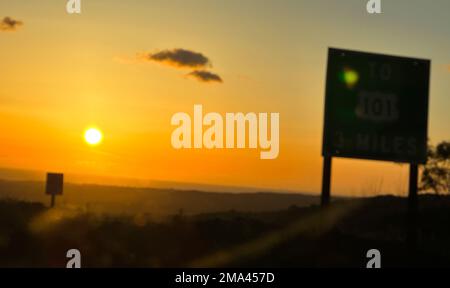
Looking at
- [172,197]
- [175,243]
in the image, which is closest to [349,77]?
[175,243]

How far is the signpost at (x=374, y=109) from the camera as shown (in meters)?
19.7

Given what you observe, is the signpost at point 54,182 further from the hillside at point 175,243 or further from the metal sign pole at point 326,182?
the metal sign pole at point 326,182

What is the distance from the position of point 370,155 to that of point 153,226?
20.4 feet

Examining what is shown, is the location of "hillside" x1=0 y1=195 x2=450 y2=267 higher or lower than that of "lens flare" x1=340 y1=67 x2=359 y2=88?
lower

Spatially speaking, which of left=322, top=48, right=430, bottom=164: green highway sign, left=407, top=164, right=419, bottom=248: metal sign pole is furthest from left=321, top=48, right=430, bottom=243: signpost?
left=407, top=164, right=419, bottom=248: metal sign pole

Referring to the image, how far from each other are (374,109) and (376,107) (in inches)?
3.2

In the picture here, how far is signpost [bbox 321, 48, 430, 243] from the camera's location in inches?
774

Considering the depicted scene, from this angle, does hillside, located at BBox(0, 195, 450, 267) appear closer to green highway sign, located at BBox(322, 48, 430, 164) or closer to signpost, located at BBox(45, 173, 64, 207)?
signpost, located at BBox(45, 173, 64, 207)

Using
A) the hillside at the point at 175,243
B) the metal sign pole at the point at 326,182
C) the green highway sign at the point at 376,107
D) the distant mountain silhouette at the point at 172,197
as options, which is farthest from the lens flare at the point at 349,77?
the distant mountain silhouette at the point at 172,197

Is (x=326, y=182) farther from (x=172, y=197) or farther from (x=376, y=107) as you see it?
(x=172, y=197)

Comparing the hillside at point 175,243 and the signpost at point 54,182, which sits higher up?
the signpost at point 54,182
